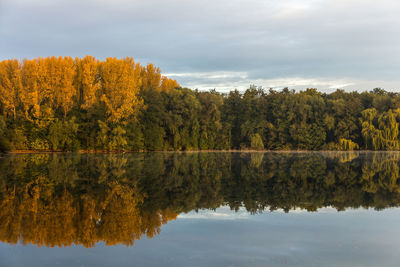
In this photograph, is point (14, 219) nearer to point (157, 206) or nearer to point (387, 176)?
point (157, 206)

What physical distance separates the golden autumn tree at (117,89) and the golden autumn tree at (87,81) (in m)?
1.05

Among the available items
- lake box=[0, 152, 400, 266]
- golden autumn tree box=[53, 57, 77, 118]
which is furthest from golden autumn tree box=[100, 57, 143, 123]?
lake box=[0, 152, 400, 266]

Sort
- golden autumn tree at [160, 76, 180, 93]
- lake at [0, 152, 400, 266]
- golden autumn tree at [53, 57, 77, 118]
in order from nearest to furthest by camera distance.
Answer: lake at [0, 152, 400, 266] → golden autumn tree at [53, 57, 77, 118] → golden autumn tree at [160, 76, 180, 93]

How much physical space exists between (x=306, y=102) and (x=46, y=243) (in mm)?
58824

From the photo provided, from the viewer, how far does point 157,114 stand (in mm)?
52906

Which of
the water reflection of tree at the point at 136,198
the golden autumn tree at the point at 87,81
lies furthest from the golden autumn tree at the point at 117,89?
the water reflection of tree at the point at 136,198

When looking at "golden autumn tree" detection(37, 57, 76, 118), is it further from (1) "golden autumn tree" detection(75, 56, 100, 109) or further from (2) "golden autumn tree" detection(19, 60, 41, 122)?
(1) "golden autumn tree" detection(75, 56, 100, 109)

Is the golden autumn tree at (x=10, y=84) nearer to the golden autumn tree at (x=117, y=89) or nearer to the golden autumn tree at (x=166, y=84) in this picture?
the golden autumn tree at (x=117, y=89)

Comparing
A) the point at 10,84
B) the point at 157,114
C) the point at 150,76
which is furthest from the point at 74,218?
the point at 150,76

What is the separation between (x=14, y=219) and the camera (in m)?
9.66

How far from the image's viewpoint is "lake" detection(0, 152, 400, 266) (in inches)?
271

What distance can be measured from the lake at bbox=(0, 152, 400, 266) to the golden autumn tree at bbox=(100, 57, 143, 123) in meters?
31.2

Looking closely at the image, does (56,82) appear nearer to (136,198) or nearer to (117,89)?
(117,89)

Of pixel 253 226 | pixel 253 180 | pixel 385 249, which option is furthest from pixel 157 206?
pixel 253 180
